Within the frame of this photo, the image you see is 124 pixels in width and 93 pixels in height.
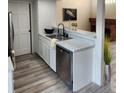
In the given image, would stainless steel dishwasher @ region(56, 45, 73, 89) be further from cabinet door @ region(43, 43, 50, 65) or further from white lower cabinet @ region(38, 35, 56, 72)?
cabinet door @ region(43, 43, 50, 65)

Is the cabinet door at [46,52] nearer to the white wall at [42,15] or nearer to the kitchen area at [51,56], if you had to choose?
the kitchen area at [51,56]

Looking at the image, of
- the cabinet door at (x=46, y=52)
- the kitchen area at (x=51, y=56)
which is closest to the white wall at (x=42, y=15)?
the kitchen area at (x=51, y=56)

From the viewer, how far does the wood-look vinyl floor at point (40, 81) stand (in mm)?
3457

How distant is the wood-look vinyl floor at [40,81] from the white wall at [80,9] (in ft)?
12.4

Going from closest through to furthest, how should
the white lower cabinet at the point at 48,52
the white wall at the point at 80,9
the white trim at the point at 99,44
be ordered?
1. the white trim at the point at 99,44
2. the white lower cabinet at the point at 48,52
3. the white wall at the point at 80,9

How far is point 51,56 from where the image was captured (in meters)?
4.54

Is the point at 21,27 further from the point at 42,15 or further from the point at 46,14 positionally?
the point at 46,14

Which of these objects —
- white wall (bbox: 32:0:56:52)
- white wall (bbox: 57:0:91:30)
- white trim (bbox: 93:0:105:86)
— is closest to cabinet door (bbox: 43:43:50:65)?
white wall (bbox: 32:0:56:52)

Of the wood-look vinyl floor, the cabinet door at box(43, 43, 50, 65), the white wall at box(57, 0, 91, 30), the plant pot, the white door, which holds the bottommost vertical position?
the wood-look vinyl floor

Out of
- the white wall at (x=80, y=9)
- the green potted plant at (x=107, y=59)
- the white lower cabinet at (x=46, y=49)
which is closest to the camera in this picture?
the green potted plant at (x=107, y=59)

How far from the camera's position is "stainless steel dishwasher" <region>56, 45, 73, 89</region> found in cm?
338
